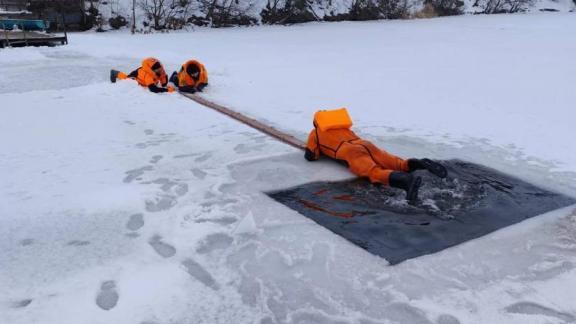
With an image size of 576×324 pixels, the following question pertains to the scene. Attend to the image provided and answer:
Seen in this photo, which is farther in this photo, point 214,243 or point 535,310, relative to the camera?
point 214,243

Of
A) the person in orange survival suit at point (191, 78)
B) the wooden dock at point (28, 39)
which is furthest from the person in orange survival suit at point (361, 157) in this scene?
the wooden dock at point (28, 39)

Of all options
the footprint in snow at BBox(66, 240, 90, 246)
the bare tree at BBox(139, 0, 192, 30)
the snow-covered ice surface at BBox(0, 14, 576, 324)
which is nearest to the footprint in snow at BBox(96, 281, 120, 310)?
the snow-covered ice surface at BBox(0, 14, 576, 324)

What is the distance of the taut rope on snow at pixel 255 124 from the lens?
197 inches

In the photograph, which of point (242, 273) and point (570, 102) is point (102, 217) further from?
point (570, 102)

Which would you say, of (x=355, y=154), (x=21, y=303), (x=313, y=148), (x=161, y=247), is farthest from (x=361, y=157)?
(x=21, y=303)

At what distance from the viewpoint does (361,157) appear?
4.03m

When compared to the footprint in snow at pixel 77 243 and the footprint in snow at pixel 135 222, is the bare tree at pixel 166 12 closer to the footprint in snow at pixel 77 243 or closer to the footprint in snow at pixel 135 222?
the footprint in snow at pixel 135 222

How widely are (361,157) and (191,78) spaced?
4.23 meters

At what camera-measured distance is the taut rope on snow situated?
4996 millimetres

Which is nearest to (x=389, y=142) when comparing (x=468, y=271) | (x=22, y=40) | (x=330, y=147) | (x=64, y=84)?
(x=330, y=147)

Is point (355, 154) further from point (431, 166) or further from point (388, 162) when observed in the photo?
point (431, 166)

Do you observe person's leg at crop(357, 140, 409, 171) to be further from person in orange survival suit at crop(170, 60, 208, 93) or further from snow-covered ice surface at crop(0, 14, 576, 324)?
person in orange survival suit at crop(170, 60, 208, 93)

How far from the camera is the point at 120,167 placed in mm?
4273

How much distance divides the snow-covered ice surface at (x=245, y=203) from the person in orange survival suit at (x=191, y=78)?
0.90ft
